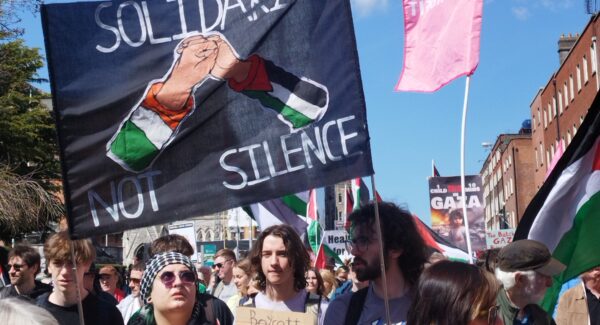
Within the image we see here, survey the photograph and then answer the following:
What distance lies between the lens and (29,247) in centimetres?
756

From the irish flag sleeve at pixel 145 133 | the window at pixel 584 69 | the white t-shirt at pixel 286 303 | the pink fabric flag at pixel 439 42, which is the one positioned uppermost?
the window at pixel 584 69

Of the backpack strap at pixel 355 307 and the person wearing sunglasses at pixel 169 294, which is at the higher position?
the person wearing sunglasses at pixel 169 294

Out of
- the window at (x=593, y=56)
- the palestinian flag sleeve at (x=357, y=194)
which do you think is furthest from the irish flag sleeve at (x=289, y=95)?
the window at (x=593, y=56)

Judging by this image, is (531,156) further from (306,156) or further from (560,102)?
(306,156)

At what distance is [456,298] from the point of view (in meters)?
3.17

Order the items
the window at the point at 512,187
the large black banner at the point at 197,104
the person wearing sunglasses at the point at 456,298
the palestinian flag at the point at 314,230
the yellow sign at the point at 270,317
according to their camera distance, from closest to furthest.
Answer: the person wearing sunglasses at the point at 456,298 → the large black banner at the point at 197,104 → the yellow sign at the point at 270,317 → the palestinian flag at the point at 314,230 → the window at the point at 512,187

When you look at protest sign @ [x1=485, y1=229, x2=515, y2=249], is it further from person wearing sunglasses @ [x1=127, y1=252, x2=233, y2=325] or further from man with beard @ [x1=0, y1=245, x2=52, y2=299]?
person wearing sunglasses @ [x1=127, y1=252, x2=233, y2=325]

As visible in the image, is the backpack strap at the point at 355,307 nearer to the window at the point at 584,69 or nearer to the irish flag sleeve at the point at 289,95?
the irish flag sleeve at the point at 289,95

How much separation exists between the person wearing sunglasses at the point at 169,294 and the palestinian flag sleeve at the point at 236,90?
0.50 meters

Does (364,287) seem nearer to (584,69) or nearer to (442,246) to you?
(442,246)

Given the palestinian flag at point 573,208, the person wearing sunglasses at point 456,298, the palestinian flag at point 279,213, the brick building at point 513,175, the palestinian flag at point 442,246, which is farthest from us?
the brick building at point 513,175

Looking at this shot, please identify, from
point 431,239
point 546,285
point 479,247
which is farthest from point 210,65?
point 479,247

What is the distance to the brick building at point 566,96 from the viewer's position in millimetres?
41625

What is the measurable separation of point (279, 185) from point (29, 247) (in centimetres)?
420
